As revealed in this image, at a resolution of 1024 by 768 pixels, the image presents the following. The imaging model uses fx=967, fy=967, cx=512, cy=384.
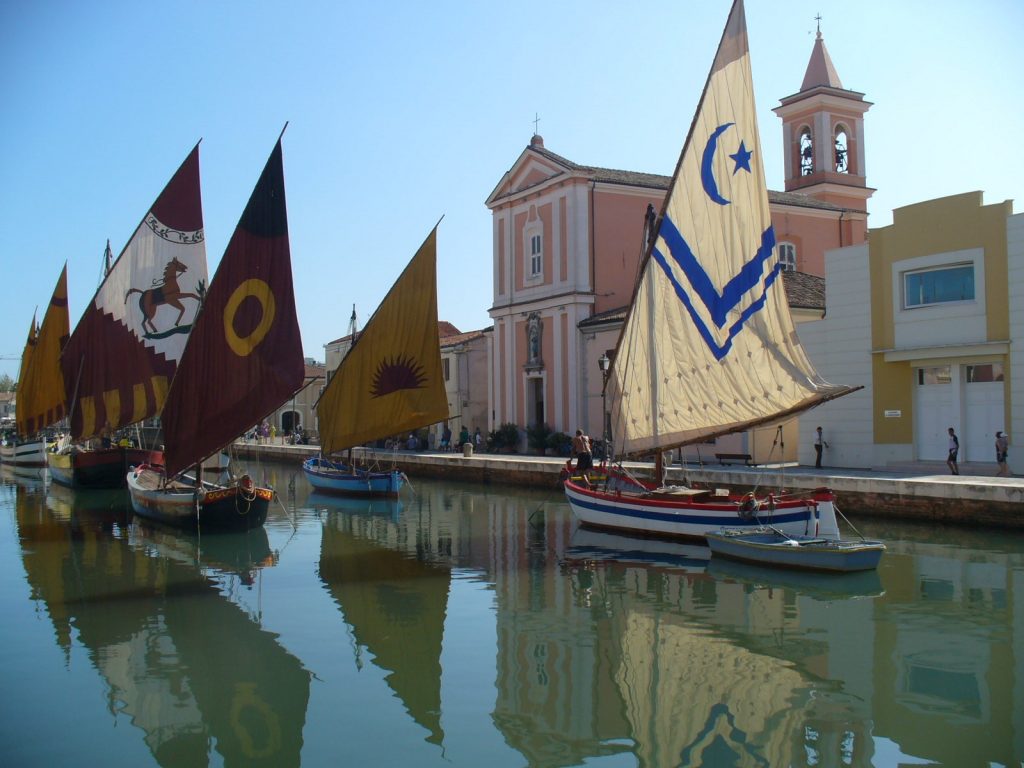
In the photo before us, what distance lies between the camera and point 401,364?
2378 cm

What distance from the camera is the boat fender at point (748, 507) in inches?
647

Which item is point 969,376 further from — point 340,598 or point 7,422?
point 7,422

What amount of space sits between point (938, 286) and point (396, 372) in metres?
13.5

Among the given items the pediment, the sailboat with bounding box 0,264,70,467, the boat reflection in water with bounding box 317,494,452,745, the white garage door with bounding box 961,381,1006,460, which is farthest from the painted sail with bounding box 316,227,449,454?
the sailboat with bounding box 0,264,70,467

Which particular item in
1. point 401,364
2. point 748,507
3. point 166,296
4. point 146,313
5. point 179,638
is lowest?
point 179,638

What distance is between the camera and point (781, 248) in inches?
1588

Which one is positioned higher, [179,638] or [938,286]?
[938,286]

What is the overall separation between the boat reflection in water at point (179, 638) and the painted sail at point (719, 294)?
8248mm

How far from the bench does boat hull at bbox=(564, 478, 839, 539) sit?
25.5 feet

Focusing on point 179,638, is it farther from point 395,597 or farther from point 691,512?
point 691,512

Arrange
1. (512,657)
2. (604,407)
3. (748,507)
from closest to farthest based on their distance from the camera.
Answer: (512,657) → (748,507) → (604,407)

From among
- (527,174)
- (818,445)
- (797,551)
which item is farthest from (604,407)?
(527,174)

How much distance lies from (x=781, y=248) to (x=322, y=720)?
115ft

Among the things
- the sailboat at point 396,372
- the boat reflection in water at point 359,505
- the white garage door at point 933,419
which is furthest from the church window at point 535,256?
the white garage door at point 933,419
